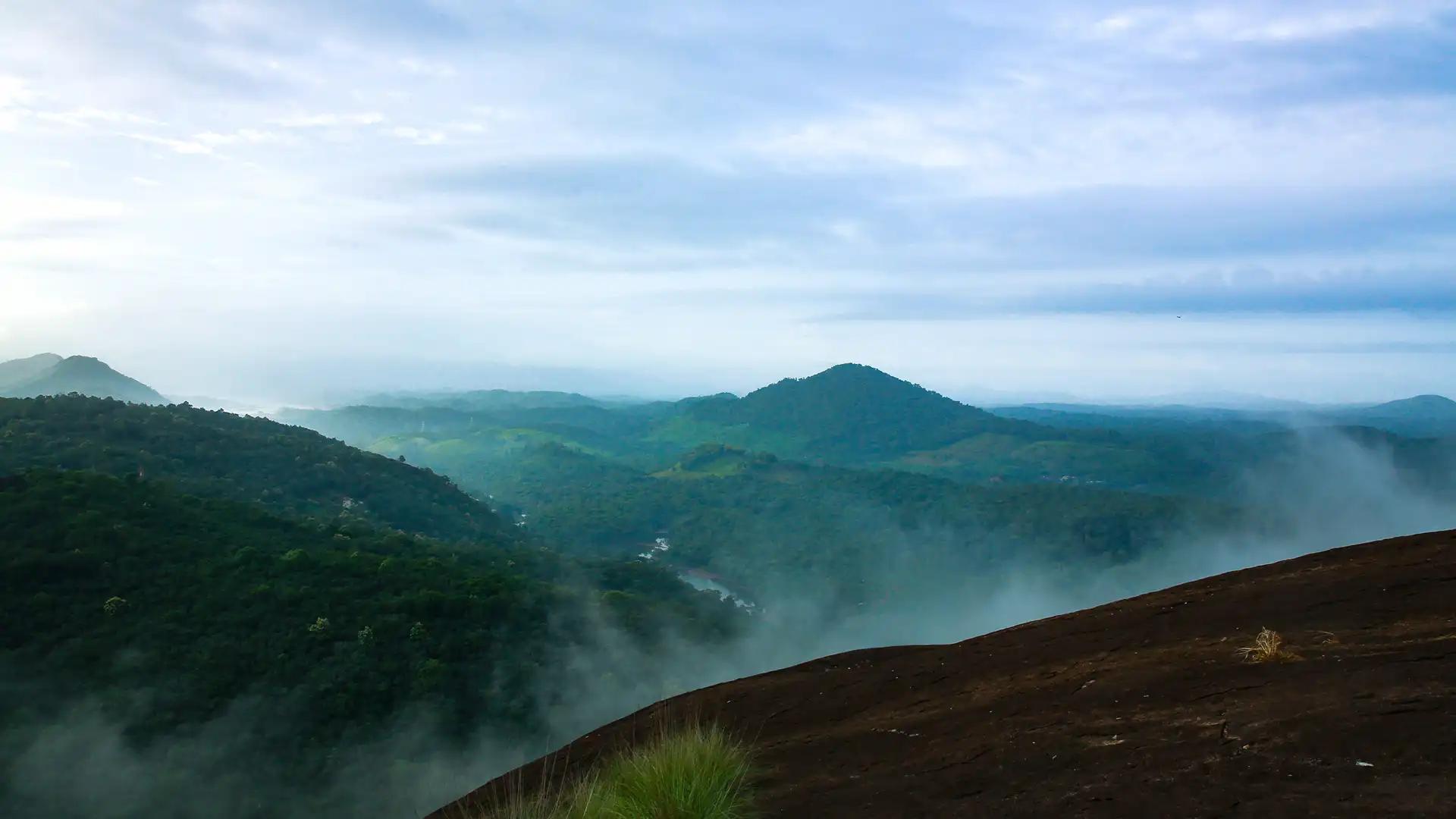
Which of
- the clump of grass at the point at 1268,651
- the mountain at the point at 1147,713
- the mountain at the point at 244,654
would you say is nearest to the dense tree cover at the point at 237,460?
the mountain at the point at 244,654

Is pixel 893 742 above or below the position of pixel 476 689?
above

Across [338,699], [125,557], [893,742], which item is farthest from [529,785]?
[125,557]

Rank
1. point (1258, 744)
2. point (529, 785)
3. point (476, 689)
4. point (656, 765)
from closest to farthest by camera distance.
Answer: point (1258, 744) < point (656, 765) < point (529, 785) < point (476, 689)

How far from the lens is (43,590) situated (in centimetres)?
4712

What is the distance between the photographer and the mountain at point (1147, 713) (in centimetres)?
498

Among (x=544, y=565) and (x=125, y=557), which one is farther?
(x=544, y=565)

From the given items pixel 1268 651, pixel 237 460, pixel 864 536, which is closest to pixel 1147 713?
pixel 1268 651

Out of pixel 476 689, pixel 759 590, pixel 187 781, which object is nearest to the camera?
pixel 187 781

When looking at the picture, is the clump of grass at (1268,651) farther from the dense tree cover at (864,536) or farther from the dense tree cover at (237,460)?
the dense tree cover at (864,536)

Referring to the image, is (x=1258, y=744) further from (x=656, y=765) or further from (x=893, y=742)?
(x=656, y=765)

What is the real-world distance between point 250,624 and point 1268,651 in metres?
57.2

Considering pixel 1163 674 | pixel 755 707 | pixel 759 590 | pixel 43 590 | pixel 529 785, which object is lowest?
pixel 759 590

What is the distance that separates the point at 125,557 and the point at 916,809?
61971 mm

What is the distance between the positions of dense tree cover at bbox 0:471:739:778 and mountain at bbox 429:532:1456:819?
4390 cm
